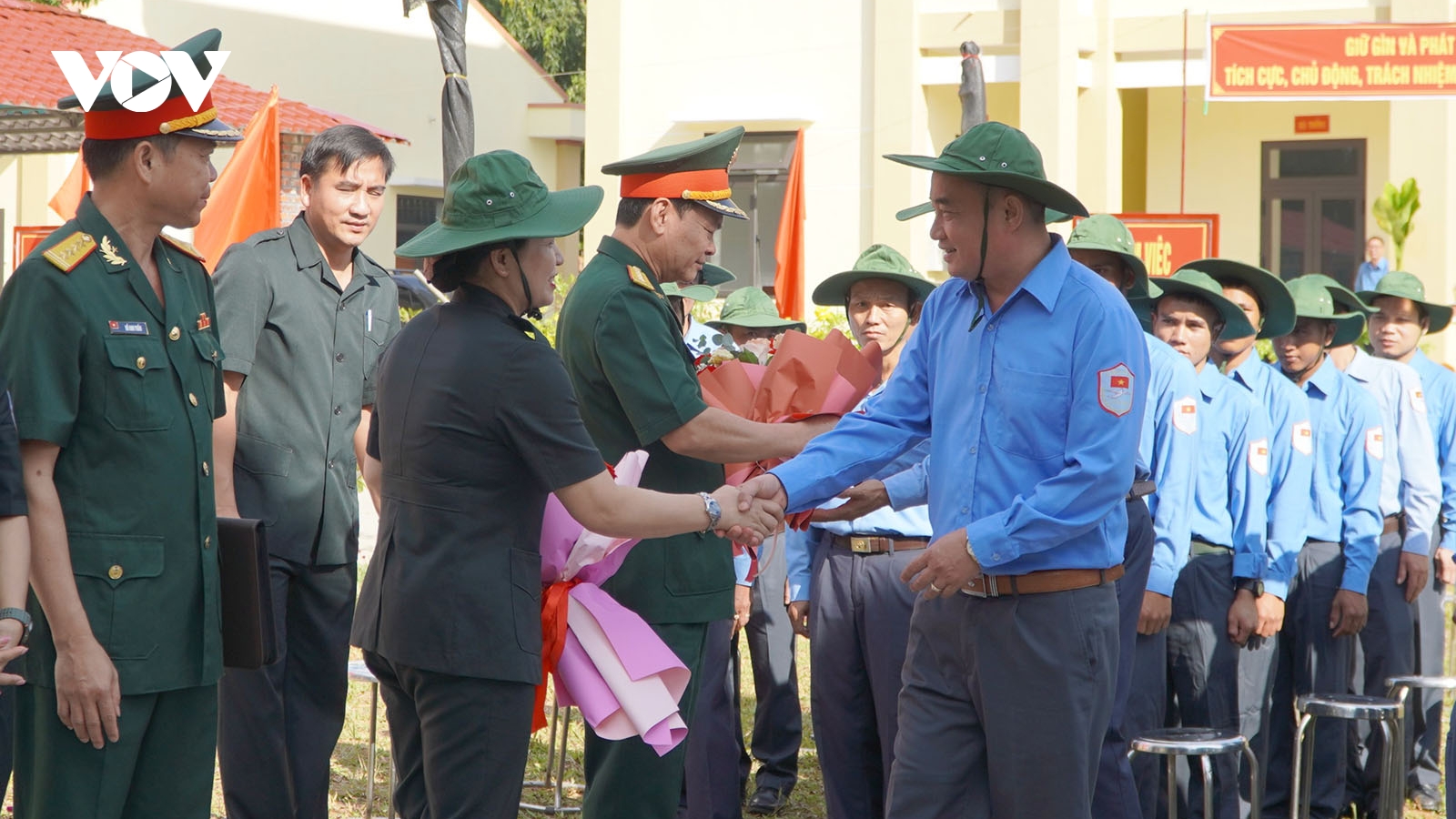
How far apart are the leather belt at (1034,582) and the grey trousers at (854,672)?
1.86 m

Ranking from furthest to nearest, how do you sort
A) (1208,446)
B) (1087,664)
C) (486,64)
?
(486,64), (1208,446), (1087,664)

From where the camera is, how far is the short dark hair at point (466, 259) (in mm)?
3531

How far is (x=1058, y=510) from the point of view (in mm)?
3539

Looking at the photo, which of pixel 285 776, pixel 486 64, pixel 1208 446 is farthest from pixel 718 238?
pixel 285 776

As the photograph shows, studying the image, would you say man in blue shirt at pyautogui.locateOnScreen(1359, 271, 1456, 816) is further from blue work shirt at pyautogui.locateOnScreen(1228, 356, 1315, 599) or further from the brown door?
the brown door

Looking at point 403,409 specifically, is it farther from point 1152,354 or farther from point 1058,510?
point 1152,354

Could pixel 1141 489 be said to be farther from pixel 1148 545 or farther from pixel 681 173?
pixel 681 173

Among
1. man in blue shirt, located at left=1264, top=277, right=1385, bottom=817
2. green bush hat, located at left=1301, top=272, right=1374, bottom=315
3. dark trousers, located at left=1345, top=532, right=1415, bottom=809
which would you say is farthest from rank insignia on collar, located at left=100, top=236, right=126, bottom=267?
green bush hat, located at left=1301, top=272, right=1374, bottom=315

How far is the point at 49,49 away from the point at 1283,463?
1099 cm

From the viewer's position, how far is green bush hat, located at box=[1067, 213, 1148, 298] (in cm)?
571

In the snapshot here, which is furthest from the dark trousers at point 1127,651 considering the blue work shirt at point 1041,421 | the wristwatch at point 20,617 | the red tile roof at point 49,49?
the red tile roof at point 49,49

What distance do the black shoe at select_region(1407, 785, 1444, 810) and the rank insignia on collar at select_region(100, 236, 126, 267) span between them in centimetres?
598

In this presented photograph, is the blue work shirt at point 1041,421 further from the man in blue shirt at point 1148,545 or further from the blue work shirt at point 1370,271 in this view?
the blue work shirt at point 1370,271

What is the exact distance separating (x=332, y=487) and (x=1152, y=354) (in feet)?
9.18
